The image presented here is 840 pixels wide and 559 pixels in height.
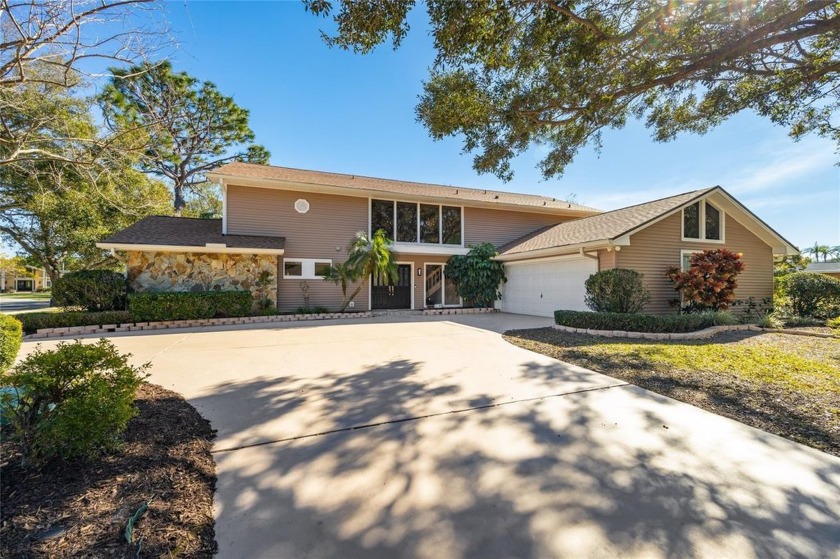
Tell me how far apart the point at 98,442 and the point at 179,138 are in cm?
2434

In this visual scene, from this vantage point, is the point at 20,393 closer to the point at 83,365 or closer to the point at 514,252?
the point at 83,365

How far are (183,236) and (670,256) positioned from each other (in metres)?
16.6

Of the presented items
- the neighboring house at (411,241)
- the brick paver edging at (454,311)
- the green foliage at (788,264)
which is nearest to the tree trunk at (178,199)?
the neighboring house at (411,241)

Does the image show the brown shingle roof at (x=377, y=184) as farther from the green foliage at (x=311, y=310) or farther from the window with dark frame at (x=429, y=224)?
the green foliage at (x=311, y=310)

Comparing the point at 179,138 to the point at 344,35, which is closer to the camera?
the point at 344,35

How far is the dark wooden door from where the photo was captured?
14.5 meters

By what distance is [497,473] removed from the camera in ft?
8.52

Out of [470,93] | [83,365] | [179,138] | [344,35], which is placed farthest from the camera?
[179,138]

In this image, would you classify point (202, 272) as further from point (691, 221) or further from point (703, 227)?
point (703, 227)

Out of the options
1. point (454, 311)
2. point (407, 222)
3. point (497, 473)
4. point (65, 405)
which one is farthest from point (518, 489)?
point (407, 222)

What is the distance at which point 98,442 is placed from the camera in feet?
8.12

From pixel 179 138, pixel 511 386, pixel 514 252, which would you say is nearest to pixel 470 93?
pixel 511 386

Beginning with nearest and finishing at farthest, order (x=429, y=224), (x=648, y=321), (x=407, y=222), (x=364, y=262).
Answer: (x=648, y=321), (x=364, y=262), (x=407, y=222), (x=429, y=224)

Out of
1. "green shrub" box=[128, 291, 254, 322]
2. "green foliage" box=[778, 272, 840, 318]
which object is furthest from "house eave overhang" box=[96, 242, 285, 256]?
"green foliage" box=[778, 272, 840, 318]
